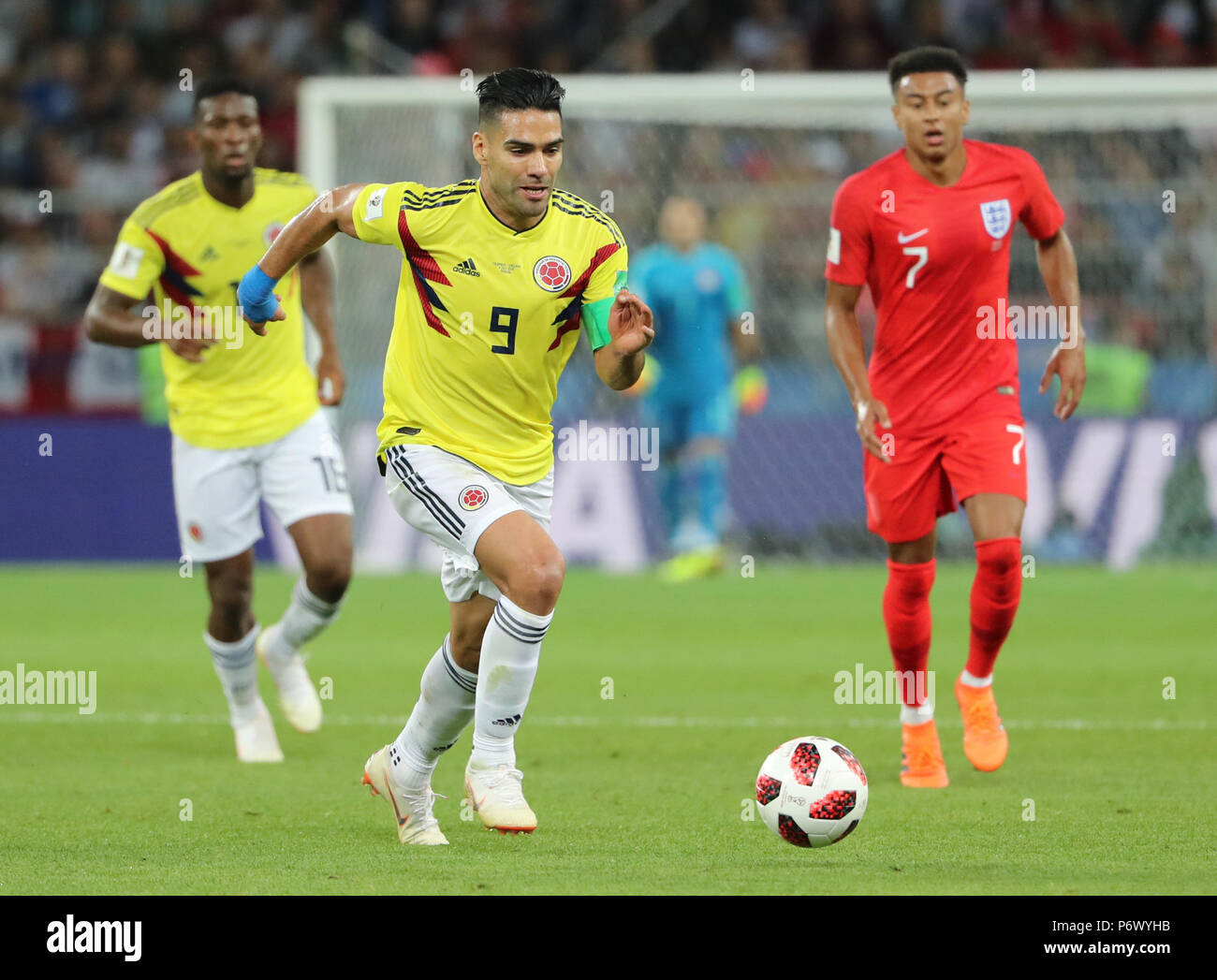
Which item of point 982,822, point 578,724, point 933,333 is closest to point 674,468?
point 578,724

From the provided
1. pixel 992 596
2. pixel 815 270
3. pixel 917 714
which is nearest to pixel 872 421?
pixel 992 596

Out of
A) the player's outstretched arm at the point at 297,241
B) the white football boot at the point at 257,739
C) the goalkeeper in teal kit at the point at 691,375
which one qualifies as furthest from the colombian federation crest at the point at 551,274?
the goalkeeper in teal kit at the point at 691,375

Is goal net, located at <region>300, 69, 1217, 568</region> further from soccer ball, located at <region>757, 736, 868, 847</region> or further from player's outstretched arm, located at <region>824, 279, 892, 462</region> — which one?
soccer ball, located at <region>757, 736, 868, 847</region>

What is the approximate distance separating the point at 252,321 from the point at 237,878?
1.89 meters

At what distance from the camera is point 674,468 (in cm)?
1552

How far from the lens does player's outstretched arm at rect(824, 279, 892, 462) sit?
7.18 metres

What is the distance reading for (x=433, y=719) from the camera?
6059 mm

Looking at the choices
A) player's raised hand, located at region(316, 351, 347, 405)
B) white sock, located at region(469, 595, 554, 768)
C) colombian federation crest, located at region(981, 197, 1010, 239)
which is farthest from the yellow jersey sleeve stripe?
colombian federation crest, located at region(981, 197, 1010, 239)

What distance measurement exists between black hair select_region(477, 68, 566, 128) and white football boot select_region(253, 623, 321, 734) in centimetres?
328

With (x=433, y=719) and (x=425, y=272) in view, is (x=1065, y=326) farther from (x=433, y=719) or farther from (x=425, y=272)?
(x=433, y=719)

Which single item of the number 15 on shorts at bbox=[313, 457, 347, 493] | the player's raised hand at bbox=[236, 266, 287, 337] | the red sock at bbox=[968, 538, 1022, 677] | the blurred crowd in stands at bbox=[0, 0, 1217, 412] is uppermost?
the blurred crowd in stands at bbox=[0, 0, 1217, 412]

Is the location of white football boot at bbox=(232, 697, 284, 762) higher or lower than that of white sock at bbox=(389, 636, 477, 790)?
lower

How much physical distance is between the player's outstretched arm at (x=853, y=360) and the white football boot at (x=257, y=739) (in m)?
2.67
